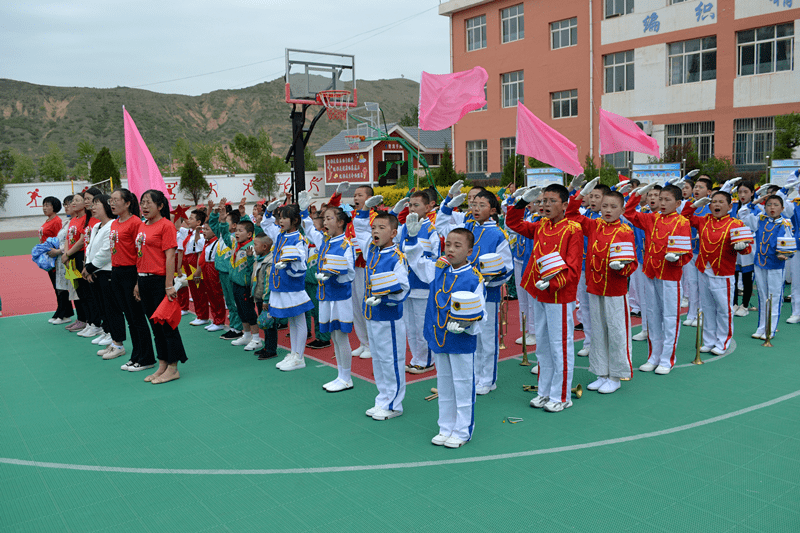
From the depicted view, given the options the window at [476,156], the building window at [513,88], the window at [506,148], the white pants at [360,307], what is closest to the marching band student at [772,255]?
the white pants at [360,307]

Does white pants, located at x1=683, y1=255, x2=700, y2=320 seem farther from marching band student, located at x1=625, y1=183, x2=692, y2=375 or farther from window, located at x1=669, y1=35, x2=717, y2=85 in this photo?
window, located at x1=669, y1=35, x2=717, y2=85

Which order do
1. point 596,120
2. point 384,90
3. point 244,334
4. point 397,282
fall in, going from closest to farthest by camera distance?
point 397,282 < point 244,334 < point 596,120 < point 384,90

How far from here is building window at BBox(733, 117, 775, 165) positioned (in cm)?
2192

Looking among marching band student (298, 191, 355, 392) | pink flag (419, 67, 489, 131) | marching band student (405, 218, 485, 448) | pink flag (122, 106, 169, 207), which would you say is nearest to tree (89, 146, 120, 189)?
pink flag (419, 67, 489, 131)

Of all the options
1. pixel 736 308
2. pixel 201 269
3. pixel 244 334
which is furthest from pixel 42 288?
pixel 736 308

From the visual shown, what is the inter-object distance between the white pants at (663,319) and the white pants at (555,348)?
1634mm

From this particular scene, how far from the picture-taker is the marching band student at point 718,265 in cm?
713

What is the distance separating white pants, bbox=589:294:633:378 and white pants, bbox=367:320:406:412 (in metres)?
1.96

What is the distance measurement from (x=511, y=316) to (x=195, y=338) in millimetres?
4672

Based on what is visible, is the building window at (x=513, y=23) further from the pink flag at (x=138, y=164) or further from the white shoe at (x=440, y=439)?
the white shoe at (x=440, y=439)

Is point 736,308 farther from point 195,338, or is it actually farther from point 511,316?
point 195,338

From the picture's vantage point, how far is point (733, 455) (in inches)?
181

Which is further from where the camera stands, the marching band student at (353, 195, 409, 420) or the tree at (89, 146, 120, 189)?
the tree at (89, 146, 120, 189)

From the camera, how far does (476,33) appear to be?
31.0 meters
